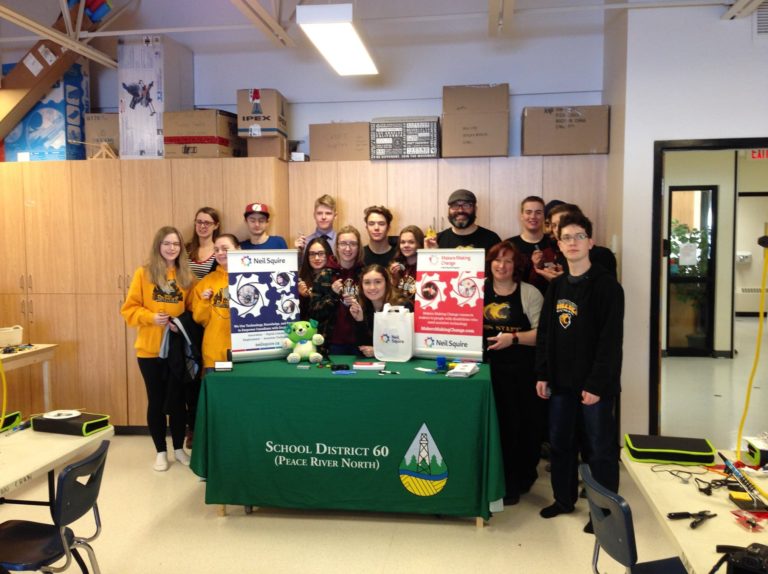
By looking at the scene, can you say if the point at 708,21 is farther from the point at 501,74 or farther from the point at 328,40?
the point at 328,40

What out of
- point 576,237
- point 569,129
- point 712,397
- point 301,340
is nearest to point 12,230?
point 301,340

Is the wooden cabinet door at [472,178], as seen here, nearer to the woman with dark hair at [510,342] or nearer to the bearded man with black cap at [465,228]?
the bearded man with black cap at [465,228]

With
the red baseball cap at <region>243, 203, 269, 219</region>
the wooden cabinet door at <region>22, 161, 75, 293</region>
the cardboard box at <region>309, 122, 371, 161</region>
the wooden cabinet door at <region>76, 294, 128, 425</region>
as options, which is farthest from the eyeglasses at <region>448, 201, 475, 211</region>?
the wooden cabinet door at <region>22, 161, 75, 293</region>

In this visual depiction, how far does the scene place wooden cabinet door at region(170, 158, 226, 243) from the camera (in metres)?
4.73

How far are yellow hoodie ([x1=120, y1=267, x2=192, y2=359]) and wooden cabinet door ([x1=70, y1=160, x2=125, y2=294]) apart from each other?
0.93 m

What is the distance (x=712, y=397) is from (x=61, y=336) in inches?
242

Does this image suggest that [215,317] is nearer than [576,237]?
No

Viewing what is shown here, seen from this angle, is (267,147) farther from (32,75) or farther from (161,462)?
(161,462)

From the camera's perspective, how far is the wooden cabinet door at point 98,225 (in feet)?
15.8

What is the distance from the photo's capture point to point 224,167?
186 inches

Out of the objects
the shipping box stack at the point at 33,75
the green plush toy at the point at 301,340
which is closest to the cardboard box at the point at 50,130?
the shipping box stack at the point at 33,75

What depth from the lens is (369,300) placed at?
3.58 metres

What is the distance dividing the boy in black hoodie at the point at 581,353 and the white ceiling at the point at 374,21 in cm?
247

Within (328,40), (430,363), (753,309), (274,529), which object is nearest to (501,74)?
(328,40)
